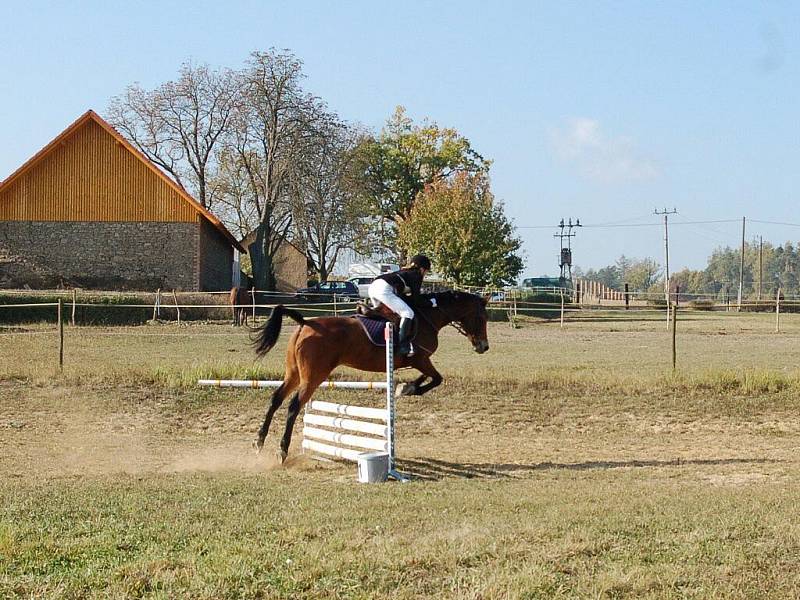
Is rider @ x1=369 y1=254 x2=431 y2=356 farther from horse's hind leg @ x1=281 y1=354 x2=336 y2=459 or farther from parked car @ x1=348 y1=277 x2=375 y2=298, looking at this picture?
parked car @ x1=348 y1=277 x2=375 y2=298

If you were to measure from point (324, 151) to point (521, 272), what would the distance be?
21.2 m

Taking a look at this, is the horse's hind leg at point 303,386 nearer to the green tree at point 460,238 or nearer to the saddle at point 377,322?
the saddle at point 377,322

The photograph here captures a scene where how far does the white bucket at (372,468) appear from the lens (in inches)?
401

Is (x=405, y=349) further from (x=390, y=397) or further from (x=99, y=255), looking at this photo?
(x=99, y=255)

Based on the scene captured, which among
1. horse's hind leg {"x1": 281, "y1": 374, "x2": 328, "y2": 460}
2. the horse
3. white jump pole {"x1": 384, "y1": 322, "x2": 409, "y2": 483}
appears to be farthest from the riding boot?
the horse

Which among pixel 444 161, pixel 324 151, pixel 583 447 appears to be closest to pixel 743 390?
pixel 583 447

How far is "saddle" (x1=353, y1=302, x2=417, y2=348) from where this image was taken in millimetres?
11734

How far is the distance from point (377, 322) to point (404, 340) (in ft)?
1.35

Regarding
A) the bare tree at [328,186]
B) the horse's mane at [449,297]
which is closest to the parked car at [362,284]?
the bare tree at [328,186]

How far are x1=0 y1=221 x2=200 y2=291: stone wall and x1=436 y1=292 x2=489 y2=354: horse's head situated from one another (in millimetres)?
32438

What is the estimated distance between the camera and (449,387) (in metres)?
17.0

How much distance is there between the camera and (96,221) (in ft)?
142

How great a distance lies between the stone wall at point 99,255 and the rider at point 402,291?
33.1 meters

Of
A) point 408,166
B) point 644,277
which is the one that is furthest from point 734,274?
point 408,166
